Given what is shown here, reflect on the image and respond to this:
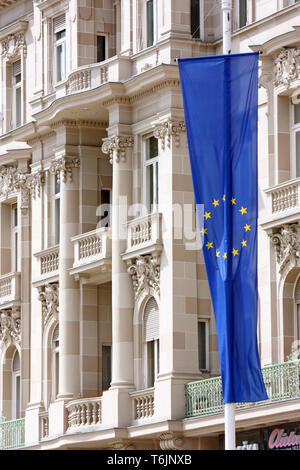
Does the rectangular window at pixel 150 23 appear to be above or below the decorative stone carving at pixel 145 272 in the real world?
above

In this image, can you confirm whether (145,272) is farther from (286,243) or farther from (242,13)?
(242,13)

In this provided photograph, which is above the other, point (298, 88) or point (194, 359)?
point (298, 88)

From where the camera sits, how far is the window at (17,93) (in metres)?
58.4

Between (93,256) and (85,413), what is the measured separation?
4.37 m

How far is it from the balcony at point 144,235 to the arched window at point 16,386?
952 centimetres

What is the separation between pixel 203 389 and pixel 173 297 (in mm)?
2595

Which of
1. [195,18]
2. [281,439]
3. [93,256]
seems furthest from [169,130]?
[281,439]

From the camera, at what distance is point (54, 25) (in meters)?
54.4

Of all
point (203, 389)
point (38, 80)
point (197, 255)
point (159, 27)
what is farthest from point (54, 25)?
point (203, 389)

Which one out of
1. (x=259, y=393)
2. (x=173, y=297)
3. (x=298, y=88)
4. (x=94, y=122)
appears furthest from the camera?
(x=94, y=122)

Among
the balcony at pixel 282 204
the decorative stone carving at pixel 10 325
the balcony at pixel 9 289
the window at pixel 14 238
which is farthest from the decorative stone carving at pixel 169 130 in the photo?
the window at pixel 14 238

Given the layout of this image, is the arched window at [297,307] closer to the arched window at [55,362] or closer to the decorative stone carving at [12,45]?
the arched window at [55,362]

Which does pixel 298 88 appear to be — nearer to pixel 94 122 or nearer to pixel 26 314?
pixel 94 122

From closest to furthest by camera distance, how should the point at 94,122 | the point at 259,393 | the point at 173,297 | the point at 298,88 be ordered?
1. the point at 259,393
2. the point at 298,88
3. the point at 173,297
4. the point at 94,122
